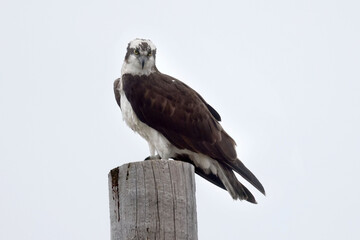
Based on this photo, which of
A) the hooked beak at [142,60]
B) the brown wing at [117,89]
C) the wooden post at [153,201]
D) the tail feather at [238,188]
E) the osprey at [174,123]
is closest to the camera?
the wooden post at [153,201]

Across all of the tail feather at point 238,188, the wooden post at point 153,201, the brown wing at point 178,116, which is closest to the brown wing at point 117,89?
the brown wing at point 178,116

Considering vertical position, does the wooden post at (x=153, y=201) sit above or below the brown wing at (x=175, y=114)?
below

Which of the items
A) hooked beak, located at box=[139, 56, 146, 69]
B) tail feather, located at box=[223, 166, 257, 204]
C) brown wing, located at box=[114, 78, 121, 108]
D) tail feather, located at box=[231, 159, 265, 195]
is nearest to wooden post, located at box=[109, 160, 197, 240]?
tail feather, located at box=[231, 159, 265, 195]

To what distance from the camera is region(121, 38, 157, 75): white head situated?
6.84 m

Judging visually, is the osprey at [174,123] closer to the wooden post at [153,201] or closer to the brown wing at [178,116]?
the brown wing at [178,116]

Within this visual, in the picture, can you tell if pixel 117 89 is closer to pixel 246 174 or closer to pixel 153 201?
pixel 246 174

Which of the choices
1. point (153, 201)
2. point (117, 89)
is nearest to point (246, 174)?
point (117, 89)

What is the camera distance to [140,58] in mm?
6828

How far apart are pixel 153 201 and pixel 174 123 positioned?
312 cm

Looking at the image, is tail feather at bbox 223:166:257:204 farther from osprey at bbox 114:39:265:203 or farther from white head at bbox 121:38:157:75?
white head at bbox 121:38:157:75

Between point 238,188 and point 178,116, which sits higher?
point 178,116

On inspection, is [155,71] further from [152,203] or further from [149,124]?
[152,203]

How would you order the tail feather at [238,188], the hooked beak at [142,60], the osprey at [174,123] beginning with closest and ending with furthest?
1. the tail feather at [238,188]
2. the osprey at [174,123]
3. the hooked beak at [142,60]

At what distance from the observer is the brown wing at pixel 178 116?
258 inches
